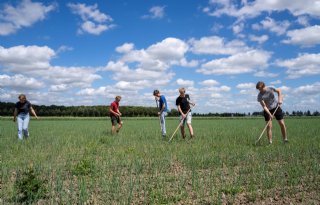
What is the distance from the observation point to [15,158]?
30.4ft

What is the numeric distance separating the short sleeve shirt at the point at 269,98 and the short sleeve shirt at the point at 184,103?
3.06 metres

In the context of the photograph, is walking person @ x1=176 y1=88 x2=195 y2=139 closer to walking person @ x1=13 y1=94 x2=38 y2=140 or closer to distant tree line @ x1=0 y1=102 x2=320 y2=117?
walking person @ x1=13 y1=94 x2=38 y2=140

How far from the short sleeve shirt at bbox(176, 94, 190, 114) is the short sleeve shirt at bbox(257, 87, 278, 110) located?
3.06 m

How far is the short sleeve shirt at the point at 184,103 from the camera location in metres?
14.1

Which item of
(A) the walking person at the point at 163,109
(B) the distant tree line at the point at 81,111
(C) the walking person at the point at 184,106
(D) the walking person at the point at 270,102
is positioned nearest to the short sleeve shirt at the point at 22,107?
(A) the walking person at the point at 163,109

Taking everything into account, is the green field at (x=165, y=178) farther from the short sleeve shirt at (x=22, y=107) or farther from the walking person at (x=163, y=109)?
the walking person at (x=163, y=109)

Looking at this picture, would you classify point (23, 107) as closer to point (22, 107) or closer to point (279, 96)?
point (22, 107)

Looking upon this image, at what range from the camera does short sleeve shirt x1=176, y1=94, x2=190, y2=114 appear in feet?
46.3

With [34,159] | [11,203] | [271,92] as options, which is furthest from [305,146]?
[11,203]

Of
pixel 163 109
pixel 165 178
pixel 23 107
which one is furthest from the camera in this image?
pixel 163 109

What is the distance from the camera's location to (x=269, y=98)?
12.2 metres

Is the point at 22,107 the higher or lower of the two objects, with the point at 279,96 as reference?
Result: lower

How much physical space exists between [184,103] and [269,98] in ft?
11.5

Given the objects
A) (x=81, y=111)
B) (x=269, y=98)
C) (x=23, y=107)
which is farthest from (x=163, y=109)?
(x=81, y=111)
